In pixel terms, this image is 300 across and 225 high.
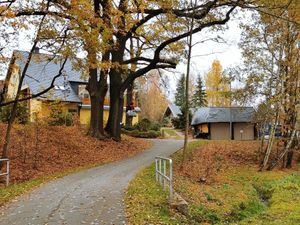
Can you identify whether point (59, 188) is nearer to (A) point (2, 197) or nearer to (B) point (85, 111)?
(A) point (2, 197)

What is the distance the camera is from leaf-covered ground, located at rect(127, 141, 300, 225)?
31.7 feet

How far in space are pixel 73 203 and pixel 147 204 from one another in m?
1.94

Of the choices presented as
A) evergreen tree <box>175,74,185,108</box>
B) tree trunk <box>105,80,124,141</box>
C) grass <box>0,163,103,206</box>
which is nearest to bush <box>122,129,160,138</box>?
tree trunk <box>105,80,124,141</box>

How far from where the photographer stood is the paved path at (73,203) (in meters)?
8.21

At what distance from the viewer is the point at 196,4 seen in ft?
58.3

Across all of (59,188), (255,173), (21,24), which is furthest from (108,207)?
(255,173)

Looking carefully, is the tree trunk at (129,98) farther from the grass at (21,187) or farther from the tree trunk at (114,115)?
the grass at (21,187)

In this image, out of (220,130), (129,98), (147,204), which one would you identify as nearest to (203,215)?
A: (147,204)

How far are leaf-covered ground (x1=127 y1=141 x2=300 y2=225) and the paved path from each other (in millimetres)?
509

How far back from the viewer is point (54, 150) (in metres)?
20.1

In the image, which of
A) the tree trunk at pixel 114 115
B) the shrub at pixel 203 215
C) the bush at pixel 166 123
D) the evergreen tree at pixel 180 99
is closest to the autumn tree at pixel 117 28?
the tree trunk at pixel 114 115

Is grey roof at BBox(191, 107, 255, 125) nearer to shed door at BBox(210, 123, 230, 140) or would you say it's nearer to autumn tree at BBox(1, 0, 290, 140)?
shed door at BBox(210, 123, 230, 140)

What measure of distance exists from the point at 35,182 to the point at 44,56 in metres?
5.34

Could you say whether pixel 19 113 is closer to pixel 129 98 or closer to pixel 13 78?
pixel 13 78
